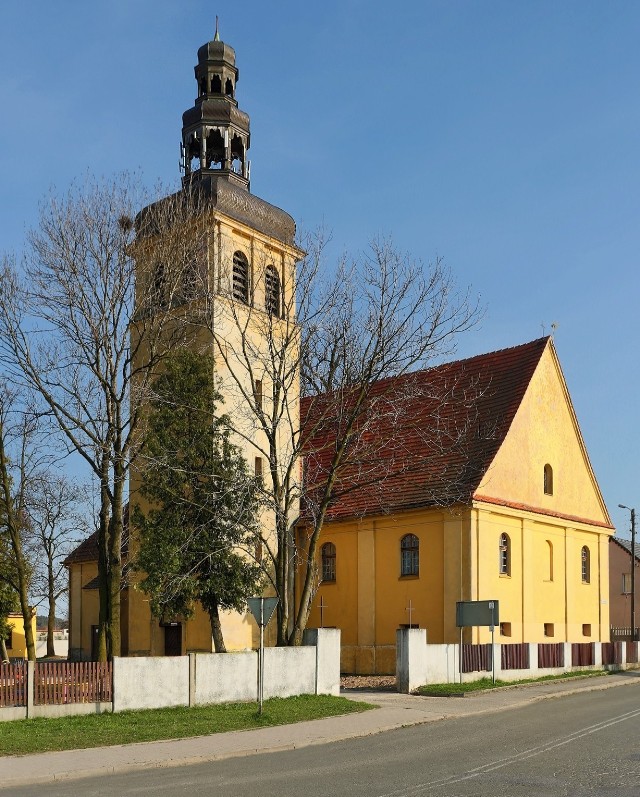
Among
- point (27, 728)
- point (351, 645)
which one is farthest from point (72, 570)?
point (27, 728)

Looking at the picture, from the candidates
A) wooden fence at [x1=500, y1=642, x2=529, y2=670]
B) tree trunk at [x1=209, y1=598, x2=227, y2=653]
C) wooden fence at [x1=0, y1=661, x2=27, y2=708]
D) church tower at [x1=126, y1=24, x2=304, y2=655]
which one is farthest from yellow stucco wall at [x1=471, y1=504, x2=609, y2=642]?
wooden fence at [x1=0, y1=661, x2=27, y2=708]

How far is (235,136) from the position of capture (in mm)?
36188

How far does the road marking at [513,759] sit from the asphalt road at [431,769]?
0.01 m

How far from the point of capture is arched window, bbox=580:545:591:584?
134ft

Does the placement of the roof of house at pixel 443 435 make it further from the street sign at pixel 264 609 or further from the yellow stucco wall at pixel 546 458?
the street sign at pixel 264 609

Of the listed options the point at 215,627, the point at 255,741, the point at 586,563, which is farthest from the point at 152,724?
the point at 586,563

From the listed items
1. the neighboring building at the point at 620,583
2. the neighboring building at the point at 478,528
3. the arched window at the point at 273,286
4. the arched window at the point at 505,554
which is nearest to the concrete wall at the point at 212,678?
the neighboring building at the point at 478,528

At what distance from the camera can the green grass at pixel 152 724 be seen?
16.5 meters

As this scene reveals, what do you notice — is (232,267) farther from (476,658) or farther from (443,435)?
(476,658)

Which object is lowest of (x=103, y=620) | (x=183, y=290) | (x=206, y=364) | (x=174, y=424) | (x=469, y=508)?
(x=103, y=620)

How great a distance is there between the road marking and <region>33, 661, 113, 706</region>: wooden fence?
9.07m

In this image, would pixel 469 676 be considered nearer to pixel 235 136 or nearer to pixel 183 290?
pixel 183 290

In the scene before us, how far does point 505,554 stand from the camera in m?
36.0

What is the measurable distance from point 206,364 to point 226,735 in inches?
600
